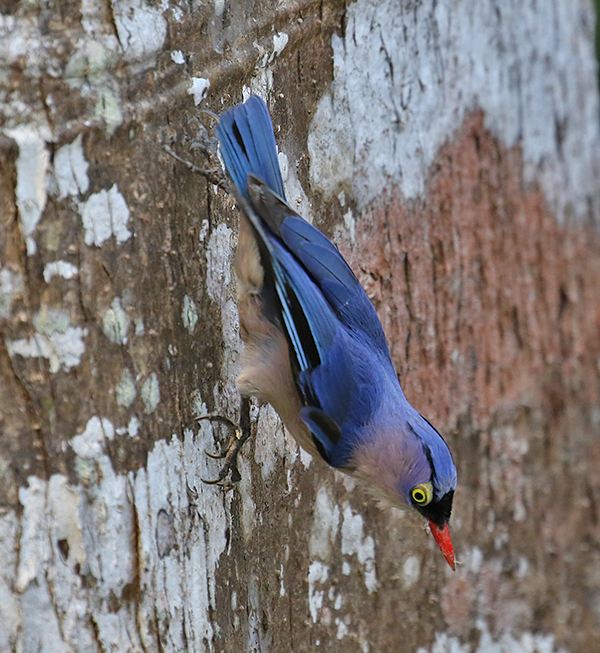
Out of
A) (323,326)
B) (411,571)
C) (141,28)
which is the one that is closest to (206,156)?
(141,28)

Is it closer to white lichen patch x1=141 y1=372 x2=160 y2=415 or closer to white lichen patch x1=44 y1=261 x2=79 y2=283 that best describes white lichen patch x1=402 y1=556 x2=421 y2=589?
white lichen patch x1=141 y1=372 x2=160 y2=415

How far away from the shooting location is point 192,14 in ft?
6.62

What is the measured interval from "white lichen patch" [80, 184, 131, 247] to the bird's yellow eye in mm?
1269

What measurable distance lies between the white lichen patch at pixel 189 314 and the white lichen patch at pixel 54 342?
0.31 m

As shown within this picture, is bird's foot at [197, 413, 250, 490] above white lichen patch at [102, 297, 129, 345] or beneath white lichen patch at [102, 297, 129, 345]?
beneath

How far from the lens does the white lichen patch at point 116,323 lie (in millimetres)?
Result: 1859

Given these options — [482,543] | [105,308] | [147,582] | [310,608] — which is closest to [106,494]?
[147,582]

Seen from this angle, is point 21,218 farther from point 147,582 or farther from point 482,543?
point 482,543

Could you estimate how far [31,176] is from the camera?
1746 mm

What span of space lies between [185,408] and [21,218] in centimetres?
67

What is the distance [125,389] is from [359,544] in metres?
1.76

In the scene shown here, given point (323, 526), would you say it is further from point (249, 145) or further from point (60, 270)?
point (60, 270)

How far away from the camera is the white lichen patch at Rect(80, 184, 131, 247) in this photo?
1819mm

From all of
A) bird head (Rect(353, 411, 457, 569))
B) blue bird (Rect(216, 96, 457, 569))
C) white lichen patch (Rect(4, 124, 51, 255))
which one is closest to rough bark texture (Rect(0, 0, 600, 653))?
white lichen patch (Rect(4, 124, 51, 255))
